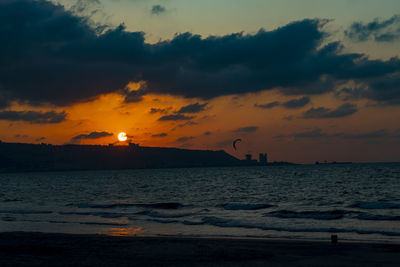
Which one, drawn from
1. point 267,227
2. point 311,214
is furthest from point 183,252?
point 311,214

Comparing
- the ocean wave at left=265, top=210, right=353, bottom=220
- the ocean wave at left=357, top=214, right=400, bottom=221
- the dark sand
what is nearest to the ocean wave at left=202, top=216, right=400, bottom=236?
the dark sand

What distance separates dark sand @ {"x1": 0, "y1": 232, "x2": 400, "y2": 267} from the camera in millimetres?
17609

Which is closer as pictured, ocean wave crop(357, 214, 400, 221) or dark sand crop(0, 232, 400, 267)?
dark sand crop(0, 232, 400, 267)

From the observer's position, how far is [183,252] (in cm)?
2000

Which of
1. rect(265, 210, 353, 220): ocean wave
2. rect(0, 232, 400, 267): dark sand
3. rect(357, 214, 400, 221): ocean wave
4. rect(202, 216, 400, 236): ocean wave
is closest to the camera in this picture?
rect(0, 232, 400, 267): dark sand

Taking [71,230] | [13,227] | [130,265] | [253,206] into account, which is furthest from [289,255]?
[253,206]

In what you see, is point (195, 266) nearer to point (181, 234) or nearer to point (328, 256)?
point (328, 256)

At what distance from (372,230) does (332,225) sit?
3.55 metres

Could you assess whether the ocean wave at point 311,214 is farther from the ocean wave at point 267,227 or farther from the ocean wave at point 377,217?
the ocean wave at point 267,227

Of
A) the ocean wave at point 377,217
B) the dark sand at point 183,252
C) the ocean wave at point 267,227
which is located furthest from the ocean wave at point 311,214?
the dark sand at point 183,252

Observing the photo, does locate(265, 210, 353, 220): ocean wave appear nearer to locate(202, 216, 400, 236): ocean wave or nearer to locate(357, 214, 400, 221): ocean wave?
locate(357, 214, 400, 221): ocean wave

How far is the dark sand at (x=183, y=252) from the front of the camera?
693 inches

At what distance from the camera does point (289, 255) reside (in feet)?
64.4

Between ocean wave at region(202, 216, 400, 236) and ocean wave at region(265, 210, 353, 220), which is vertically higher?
ocean wave at region(202, 216, 400, 236)
